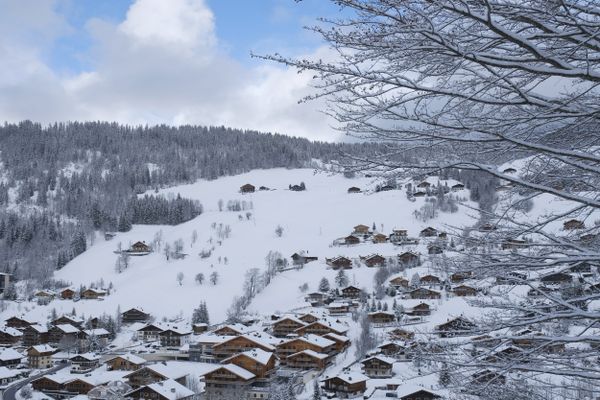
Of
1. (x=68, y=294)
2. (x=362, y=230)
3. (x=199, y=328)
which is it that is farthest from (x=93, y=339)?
(x=362, y=230)

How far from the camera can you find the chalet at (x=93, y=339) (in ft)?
129

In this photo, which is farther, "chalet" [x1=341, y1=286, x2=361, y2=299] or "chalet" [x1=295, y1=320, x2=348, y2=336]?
"chalet" [x1=341, y1=286, x2=361, y2=299]

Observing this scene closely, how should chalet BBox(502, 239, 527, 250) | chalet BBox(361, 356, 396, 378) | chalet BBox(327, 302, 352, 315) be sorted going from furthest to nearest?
chalet BBox(327, 302, 352, 315) → chalet BBox(361, 356, 396, 378) → chalet BBox(502, 239, 527, 250)

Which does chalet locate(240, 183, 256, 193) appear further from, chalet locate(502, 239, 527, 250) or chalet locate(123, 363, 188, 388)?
chalet locate(502, 239, 527, 250)

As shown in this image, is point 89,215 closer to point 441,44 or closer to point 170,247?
point 170,247

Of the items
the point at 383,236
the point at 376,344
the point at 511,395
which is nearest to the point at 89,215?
the point at 383,236

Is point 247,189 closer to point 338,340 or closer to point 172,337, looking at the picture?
point 172,337

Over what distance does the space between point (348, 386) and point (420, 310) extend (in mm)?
12577

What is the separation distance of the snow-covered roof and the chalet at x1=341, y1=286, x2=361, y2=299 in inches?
843

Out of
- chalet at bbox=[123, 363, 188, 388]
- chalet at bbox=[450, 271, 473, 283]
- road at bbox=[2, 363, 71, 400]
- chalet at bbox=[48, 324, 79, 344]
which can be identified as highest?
chalet at bbox=[450, 271, 473, 283]

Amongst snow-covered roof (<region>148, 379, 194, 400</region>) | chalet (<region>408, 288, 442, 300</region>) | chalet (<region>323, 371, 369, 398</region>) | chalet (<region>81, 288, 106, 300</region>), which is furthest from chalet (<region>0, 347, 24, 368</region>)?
chalet (<region>408, 288, 442, 300</region>)

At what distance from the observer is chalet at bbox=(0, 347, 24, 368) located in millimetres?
36375

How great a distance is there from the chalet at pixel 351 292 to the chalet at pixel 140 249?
28.9 metres

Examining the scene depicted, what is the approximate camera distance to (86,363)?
3475cm
